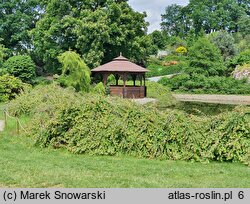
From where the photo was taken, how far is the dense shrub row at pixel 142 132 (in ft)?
25.6

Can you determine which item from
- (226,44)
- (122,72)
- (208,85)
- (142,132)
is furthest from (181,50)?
(142,132)

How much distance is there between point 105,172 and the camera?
638 cm

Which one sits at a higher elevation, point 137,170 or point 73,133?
point 73,133

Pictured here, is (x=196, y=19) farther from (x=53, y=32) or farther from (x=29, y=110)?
(x=29, y=110)

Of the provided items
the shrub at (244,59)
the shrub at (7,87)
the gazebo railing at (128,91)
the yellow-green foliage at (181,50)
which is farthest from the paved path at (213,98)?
the yellow-green foliage at (181,50)

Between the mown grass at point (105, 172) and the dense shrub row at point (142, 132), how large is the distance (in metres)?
0.31

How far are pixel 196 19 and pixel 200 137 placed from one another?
61657 mm

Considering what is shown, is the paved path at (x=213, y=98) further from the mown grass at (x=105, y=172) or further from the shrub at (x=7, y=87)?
the mown grass at (x=105, y=172)

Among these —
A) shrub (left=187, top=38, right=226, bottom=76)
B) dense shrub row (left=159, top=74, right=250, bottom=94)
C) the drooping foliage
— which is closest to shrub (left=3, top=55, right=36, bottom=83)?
dense shrub row (left=159, top=74, right=250, bottom=94)

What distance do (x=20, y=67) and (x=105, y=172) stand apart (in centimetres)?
2102

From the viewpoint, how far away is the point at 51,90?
571 inches

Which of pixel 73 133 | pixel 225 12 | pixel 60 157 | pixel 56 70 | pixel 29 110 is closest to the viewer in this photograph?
pixel 60 157

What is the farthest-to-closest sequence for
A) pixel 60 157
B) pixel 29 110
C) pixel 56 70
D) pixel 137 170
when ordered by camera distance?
pixel 56 70 < pixel 29 110 < pixel 60 157 < pixel 137 170

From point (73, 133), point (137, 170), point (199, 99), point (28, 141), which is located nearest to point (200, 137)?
point (137, 170)
